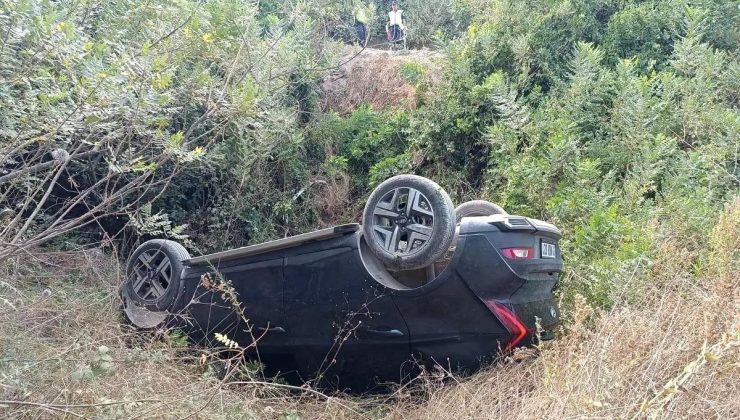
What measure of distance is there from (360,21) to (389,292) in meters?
10.0

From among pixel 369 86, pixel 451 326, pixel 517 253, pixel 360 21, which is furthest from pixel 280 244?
pixel 360 21

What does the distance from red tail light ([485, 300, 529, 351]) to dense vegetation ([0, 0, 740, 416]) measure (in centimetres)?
26

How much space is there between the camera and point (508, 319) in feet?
15.0

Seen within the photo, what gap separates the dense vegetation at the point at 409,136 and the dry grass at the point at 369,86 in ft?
0.99

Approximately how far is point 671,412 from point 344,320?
2.35m

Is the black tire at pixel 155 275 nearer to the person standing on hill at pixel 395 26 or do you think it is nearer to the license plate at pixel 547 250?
the license plate at pixel 547 250

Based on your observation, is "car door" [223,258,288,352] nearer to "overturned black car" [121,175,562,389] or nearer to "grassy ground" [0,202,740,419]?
"overturned black car" [121,175,562,389]

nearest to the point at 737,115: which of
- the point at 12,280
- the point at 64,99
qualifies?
the point at 64,99

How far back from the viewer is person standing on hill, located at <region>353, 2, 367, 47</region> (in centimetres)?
1276

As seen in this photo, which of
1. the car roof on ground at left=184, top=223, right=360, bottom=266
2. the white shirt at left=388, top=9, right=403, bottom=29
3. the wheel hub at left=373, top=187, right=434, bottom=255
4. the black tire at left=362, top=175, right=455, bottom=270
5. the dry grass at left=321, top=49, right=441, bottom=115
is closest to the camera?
the black tire at left=362, top=175, right=455, bottom=270

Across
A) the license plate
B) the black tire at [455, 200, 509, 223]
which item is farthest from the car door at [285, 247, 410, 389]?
the black tire at [455, 200, 509, 223]

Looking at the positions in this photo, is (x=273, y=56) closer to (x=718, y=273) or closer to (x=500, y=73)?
(x=500, y=73)

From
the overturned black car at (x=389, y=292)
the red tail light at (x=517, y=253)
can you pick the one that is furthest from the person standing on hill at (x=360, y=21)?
the red tail light at (x=517, y=253)

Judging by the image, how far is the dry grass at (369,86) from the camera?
1159 cm
